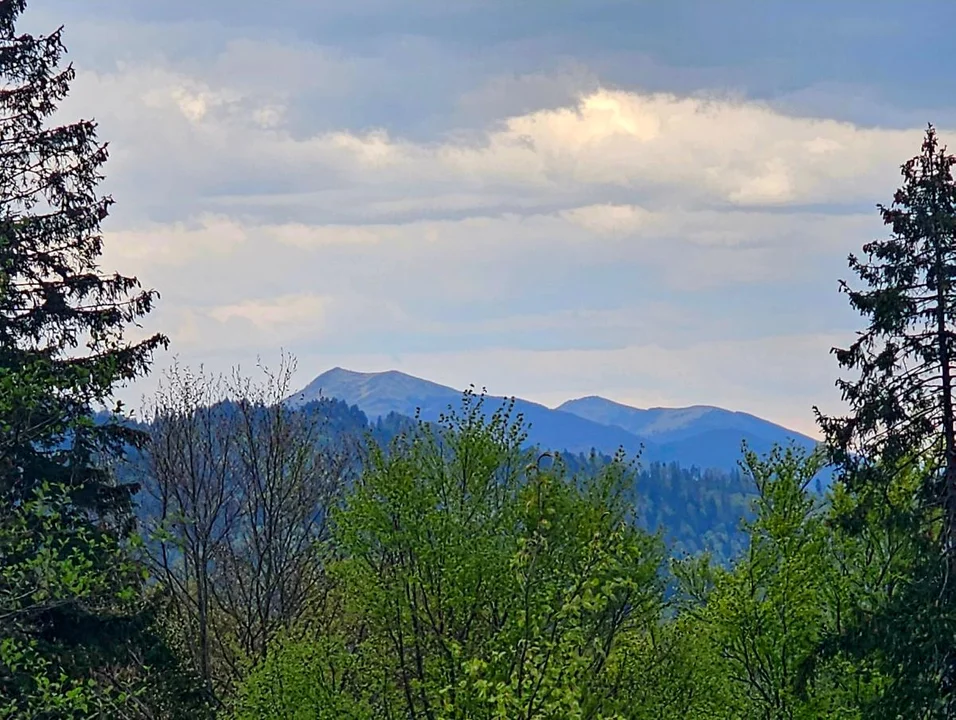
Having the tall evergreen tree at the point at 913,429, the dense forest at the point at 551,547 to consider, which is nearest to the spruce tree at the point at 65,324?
the dense forest at the point at 551,547

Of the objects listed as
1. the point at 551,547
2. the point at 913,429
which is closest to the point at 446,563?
the point at 551,547

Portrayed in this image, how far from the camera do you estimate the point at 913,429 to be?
66.2ft

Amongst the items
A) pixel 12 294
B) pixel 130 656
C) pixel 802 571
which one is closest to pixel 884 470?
pixel 802 571

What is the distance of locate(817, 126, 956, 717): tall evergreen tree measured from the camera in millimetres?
19312

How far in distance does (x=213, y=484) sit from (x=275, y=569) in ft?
9.96

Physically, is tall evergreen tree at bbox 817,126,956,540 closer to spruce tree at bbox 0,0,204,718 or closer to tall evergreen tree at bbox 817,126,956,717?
tall evergreen tree at bbox 817,126,956,717

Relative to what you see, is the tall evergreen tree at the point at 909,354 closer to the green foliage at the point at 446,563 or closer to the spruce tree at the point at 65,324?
the green foliage at the point at 446,563

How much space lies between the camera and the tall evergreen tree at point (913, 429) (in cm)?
1931

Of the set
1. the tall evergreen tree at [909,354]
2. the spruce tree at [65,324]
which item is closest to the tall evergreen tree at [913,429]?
the tall evergreen tree at [909,354]

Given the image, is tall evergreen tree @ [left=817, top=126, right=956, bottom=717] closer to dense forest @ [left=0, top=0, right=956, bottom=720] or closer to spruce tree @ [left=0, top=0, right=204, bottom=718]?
dense forest @ [left=0, top=0, right=956, bottom=720]

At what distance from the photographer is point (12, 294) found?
17547mm

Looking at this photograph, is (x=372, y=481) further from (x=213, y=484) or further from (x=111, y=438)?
(x=213, y=484)

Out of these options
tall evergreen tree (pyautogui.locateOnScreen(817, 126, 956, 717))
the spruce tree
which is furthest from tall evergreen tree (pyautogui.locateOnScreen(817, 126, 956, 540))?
the spruce tree

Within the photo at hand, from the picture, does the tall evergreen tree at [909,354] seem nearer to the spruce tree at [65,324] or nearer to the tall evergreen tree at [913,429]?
the tall evergreen tree at [913,429]
